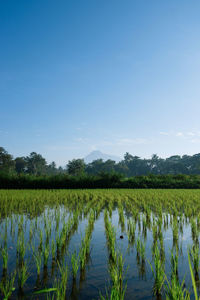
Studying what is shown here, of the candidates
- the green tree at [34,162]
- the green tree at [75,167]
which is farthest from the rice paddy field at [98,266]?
the green tree at [34,162]

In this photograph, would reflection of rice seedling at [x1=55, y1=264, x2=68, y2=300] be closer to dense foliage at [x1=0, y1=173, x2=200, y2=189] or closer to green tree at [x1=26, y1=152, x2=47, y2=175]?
dense foliage at [x1=0, y1=173, x2=200, y2=189]

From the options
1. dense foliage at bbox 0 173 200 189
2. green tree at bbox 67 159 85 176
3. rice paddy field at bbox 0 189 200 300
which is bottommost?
rice paddy field at bbox 0 189 200 300

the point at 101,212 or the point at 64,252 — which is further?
the point at 101,212

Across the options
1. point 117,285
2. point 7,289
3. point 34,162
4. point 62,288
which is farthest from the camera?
point 34,162

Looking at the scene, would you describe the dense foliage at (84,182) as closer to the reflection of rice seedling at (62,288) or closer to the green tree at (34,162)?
the reflection of rice seedling at (62,288)

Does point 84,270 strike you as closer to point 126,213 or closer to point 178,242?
point 178,242

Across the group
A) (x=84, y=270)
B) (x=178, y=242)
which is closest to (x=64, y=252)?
(x=84, y=270)

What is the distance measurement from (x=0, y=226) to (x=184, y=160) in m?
49.2

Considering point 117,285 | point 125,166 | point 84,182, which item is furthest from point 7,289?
point 125,166

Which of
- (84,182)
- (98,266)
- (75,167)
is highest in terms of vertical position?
(75,167)

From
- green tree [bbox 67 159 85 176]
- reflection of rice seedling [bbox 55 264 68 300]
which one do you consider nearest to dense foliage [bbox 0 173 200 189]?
reflection of rice seedling [bbox 55 264 68 300]

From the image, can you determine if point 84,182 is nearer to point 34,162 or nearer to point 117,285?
point 117,285

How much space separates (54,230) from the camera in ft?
16.8

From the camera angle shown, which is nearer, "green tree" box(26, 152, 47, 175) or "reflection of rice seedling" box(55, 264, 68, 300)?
"reflection of rice seedling" box(55, 264, 68, 300)
